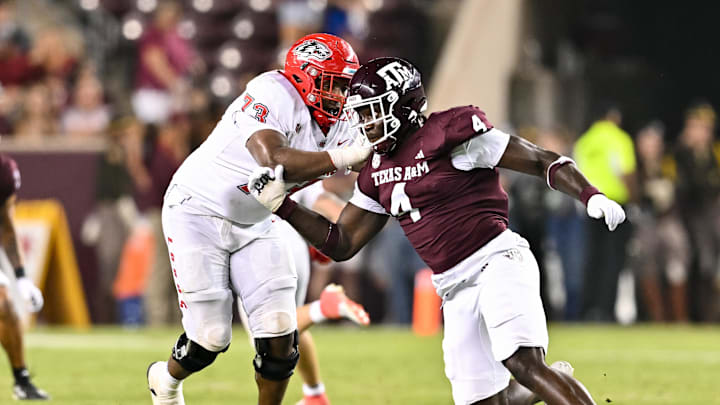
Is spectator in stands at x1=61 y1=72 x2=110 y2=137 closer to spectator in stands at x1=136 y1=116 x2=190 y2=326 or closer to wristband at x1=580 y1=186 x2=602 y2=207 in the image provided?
spectator in stands at x1=136 y1=116 x2=190 y2=326

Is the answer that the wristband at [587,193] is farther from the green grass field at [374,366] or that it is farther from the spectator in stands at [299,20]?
the spectator in stands at [299,20]

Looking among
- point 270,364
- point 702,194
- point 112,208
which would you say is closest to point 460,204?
point 270,364

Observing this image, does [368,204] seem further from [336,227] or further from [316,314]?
[316,314]

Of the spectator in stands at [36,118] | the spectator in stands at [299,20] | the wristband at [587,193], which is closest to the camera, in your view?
the wristband at [587,193]

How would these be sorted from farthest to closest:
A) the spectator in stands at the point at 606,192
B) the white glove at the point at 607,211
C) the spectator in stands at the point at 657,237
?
the spectator in stands at the point at 657,237 → the spectator in stands at the point at 606,192 → the white glove at the point at 607,211

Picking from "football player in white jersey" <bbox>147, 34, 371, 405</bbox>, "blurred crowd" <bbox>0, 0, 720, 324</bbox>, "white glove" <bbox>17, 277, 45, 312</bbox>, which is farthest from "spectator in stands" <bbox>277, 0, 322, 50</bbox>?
"football player in white jersey" <bbox>147, 34, 371, 405</bbox>

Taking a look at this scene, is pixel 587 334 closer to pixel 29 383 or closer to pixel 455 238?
pixel 29 383

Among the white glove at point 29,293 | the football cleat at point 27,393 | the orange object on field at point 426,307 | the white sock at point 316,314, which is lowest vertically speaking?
the orange object on field at point 426,307

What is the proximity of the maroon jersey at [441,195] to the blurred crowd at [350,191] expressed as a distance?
741 centimetres

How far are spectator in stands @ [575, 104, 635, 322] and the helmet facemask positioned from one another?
855 cm

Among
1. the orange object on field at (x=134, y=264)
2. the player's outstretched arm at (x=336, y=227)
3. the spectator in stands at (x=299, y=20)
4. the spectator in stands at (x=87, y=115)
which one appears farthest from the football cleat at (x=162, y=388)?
the spectator in stands at (x=299, y=20)

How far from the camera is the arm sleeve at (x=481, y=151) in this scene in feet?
17.4

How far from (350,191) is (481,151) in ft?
24.9

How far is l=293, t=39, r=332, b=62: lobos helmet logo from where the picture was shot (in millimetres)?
5917
